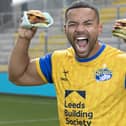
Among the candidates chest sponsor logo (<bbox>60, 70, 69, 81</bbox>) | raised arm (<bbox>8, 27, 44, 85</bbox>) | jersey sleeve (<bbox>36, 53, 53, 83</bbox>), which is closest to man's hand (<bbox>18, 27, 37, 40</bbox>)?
raised arm (<bbox>8, 27, 44, 85</bbox>)

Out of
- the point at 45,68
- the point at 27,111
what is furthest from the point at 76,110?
the point at 27,111

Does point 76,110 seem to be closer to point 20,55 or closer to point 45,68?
point 45,68

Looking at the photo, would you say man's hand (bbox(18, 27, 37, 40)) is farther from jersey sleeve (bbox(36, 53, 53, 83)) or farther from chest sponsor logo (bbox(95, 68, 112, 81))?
chest sponsor logo (bbox(95, 68, 112, 81))

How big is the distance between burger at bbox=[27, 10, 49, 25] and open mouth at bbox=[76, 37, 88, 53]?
255 mm

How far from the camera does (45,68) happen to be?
2.59 m

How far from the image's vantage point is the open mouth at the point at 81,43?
231 centimetres

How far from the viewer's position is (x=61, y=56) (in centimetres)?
253

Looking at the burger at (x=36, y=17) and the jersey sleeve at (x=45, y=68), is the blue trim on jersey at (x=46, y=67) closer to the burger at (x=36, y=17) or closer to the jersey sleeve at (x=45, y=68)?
the jersey sleeve at (x=45, y=68)

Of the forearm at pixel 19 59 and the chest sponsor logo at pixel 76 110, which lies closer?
the chest sponsor logo at pixel 76 110

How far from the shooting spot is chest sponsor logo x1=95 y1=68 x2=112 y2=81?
237cm

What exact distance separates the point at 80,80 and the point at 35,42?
990 cm

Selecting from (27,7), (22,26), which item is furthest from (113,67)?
(27,7)

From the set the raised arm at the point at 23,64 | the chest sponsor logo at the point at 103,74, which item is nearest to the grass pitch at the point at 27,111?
Answer: the raised arm at the point at 23,64

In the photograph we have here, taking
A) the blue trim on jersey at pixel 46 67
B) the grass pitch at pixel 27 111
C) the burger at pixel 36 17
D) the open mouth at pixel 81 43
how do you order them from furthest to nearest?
the grass pitch at pixel 27 111
the blue trim on jersey at pixel 46 67
the burger at pixel 36 17
the open mouth at pixel 81 43
